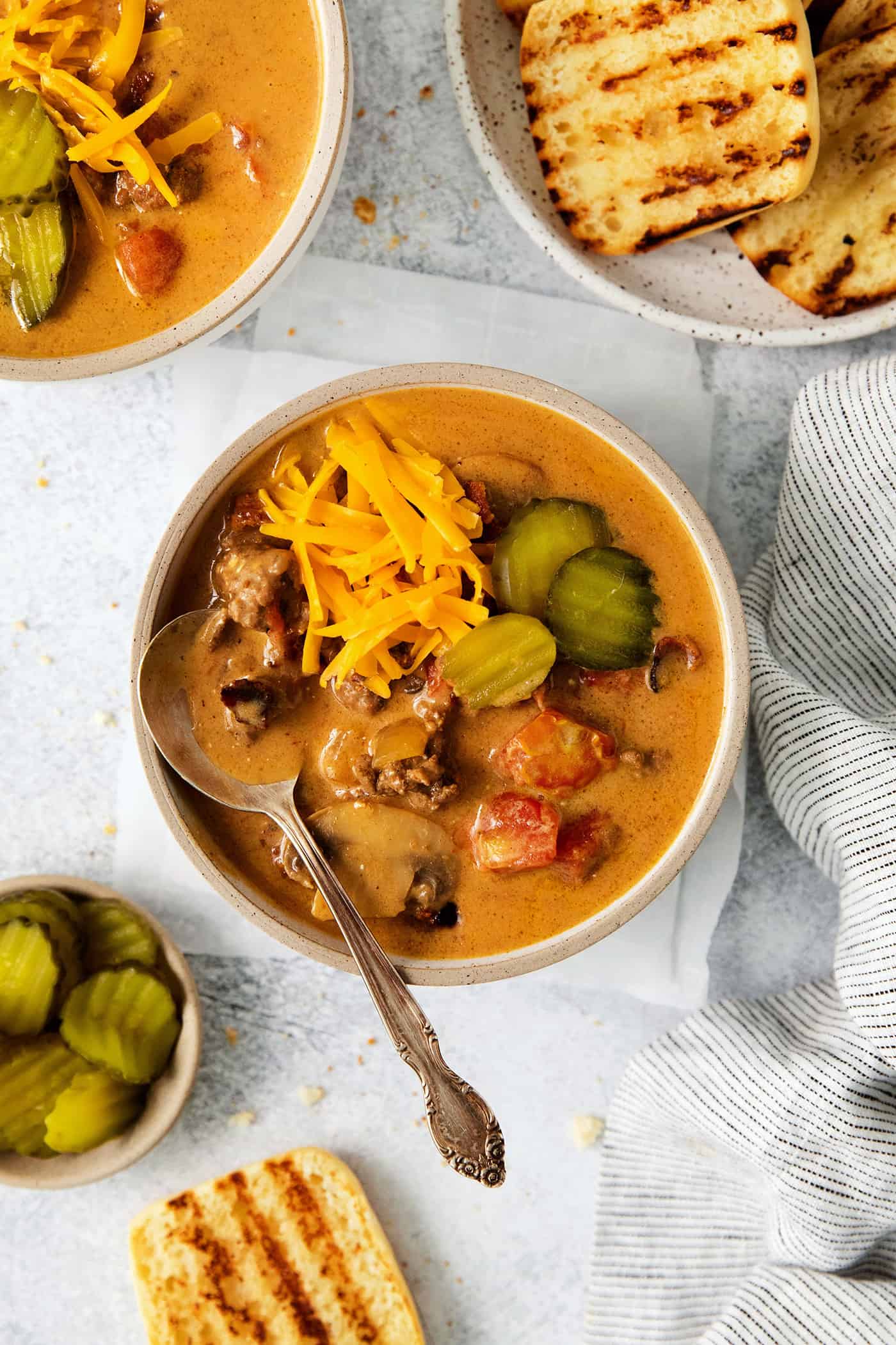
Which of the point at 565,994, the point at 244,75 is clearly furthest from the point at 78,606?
the point at 565,994

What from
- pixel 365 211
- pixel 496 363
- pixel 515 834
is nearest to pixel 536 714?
pixel 515 834

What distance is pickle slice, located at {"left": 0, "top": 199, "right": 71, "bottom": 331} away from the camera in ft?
6.52

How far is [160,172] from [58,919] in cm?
143

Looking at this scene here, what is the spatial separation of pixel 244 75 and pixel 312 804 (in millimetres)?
1287

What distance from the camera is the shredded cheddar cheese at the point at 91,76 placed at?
192 cm

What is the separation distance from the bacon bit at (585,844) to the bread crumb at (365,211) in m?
1.36

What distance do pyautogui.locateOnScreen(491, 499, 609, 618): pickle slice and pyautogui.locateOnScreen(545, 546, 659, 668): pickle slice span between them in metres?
0.02

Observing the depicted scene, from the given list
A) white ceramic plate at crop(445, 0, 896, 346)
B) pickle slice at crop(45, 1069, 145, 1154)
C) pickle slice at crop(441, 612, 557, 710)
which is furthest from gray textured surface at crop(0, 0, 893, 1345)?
pickle slice at crop(441, 612, 557, 710)

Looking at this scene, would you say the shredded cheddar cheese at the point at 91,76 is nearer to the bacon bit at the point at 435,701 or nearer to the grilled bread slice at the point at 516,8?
the grilled bread slice at the point at 516,8

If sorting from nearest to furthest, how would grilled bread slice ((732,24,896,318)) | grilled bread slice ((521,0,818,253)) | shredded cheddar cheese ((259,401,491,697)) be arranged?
shredded cheddar cheese ((259,401,491,697)), grilled bread slice ((521,0,818,253)), grilled bread slice ((732,24,896,318))

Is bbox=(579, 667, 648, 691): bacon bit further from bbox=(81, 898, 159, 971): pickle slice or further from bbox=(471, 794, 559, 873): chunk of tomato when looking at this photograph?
bbox=(81, 898, 159, 971): pickle slice

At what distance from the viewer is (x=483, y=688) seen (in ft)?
6.36

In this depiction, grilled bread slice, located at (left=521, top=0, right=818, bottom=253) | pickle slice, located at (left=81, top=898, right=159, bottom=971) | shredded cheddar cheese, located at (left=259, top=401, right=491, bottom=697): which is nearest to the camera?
shredded cheddar cheese, located at (left=259, top=401, right=491, bottom=697)

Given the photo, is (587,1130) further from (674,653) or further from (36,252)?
(36,252)
